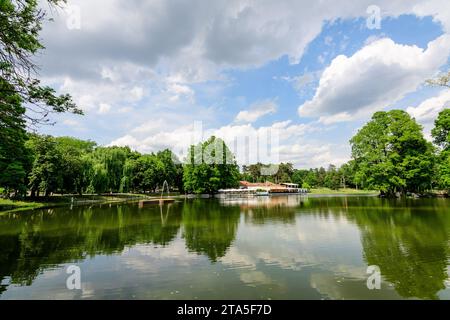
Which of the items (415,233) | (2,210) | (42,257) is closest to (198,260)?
(42,257)

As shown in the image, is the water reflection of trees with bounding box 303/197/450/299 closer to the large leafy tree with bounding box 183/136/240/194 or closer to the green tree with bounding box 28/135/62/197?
the green tree with bounding box 28/135/62/197

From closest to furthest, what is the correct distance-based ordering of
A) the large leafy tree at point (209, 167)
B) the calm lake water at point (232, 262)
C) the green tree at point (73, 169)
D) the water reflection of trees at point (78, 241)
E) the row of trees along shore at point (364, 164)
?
the calm lake water at point (232, 262) < the water reflection of trees at point (78, 241) < the row of trees along shore at point (364, 164) < the green tree at point (73, 169) < the large leafy tree at point (209, 167)

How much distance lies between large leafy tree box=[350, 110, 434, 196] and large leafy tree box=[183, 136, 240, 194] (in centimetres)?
3077

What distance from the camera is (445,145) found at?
4291cm

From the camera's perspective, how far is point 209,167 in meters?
66.3

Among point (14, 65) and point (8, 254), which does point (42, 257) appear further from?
point (14, 65)

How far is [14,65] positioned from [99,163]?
43.0 metres

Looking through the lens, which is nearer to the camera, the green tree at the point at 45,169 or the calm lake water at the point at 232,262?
the calm lake water at the point at 232,262

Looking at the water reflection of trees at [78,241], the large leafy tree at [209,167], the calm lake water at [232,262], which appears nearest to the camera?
the calm lake water at [232,262]

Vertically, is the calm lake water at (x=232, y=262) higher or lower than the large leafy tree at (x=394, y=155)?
lower

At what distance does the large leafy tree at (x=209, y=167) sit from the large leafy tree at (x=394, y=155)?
3077 centimetres

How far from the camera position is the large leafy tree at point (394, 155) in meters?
43.8

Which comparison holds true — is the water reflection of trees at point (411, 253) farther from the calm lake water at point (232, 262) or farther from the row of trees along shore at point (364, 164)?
the row of trees along shore at point (364, 164)

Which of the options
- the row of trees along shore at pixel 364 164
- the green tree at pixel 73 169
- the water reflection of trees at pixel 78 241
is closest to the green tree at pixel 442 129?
the row of trees along shore at pixel 364 164
